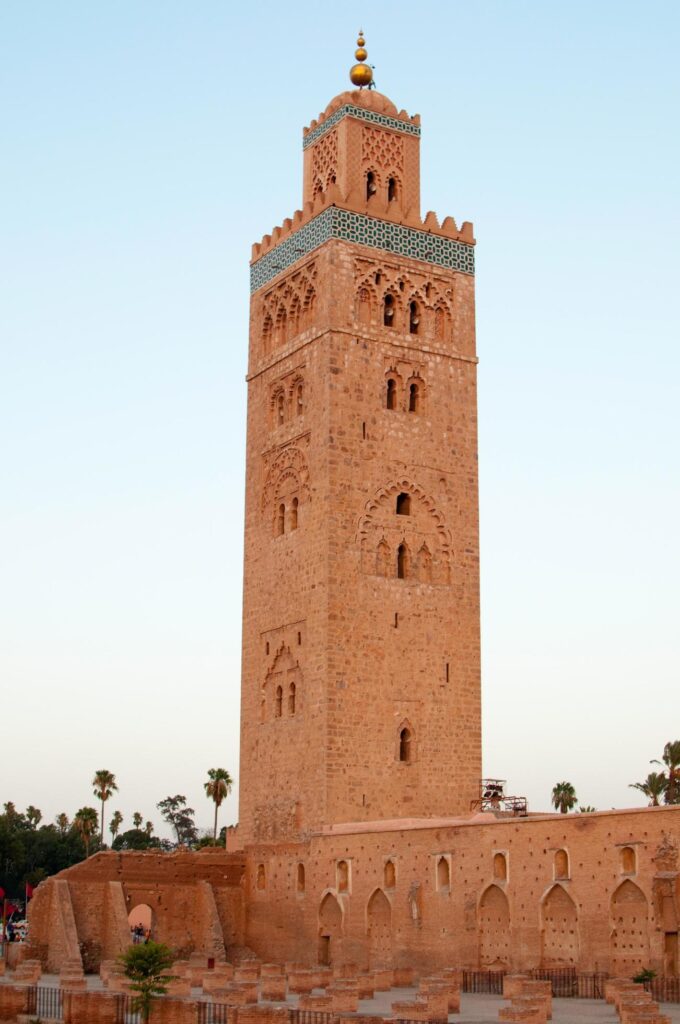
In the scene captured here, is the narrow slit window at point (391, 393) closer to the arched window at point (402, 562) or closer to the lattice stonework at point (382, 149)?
the arched window at point (402, 562)

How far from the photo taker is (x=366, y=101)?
1150 inches

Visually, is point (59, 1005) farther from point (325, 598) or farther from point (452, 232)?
point (452, 232)

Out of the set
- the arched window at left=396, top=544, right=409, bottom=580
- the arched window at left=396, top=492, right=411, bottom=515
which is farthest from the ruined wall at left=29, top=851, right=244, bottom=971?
the arched window at left=396, top=492, right=411, bottom=515

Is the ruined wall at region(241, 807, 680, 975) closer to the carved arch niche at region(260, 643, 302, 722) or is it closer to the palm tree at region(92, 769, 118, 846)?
the carved arch niche at region(260, 643, 302, 722)

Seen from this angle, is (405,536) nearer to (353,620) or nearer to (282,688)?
(353,620)

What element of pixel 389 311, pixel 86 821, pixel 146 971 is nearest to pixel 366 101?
pixel 389 311

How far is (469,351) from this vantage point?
28.8 metres

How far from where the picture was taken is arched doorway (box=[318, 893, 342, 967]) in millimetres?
23609

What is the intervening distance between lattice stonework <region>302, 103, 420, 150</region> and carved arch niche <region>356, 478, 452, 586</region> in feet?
26.5

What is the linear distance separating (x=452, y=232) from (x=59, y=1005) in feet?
59.7

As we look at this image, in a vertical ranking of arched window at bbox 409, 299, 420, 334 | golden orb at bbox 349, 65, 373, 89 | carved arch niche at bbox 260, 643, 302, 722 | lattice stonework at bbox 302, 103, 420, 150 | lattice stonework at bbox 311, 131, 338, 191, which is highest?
golden orb at bbox 349, 65, 373, 89

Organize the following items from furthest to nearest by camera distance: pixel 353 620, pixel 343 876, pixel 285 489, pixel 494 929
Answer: pixel 285 489 → pixel 353 620 → pixel 343 876 → pixel 494 929

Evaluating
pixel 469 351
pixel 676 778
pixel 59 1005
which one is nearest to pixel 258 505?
pixel 469 351

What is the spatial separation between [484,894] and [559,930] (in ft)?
5.27
